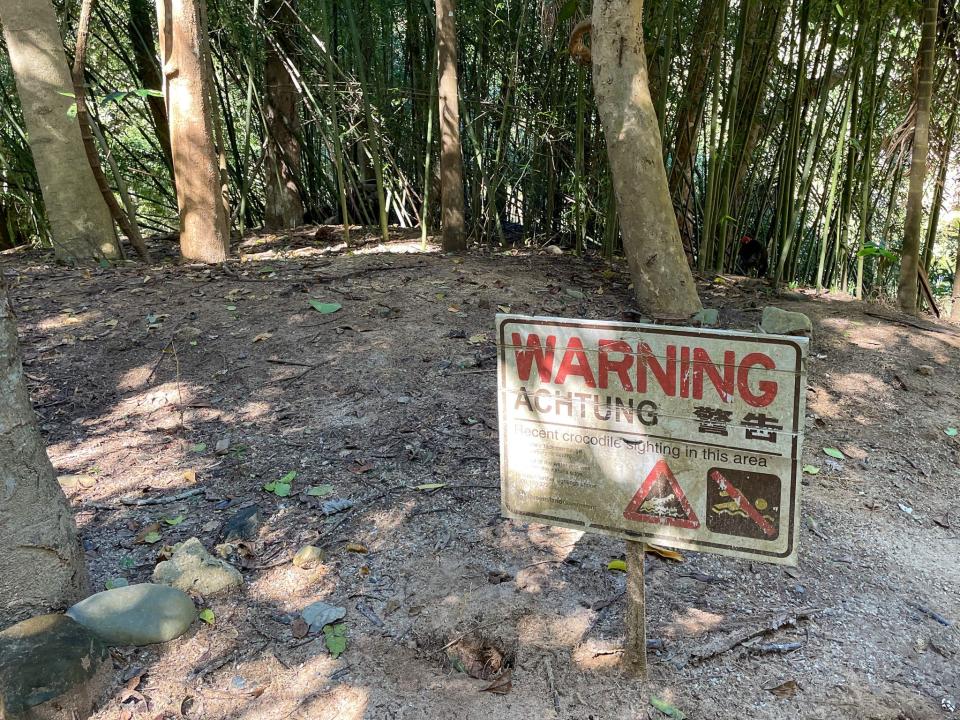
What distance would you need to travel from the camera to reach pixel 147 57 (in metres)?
7.30

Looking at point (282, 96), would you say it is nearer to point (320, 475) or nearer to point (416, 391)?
point (416, 391)

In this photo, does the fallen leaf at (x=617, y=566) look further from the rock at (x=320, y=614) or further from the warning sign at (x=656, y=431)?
→ the rock at (x=320, y=614)

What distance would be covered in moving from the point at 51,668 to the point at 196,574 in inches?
20.1

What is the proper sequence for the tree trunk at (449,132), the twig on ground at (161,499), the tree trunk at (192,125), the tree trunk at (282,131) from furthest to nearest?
1. the tree trunk at (282,131)
2. the tree trunk at (449,132)
3. the tree trunk at (192,125)
4. the twig on ground at (161,499)

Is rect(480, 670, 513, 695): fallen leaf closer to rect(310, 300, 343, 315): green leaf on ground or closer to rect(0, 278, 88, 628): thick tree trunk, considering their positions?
rect(0, 278, 88, 628): thick tree trunk

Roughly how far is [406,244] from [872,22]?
3893 mm

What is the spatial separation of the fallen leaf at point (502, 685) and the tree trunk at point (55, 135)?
4602 millimetres

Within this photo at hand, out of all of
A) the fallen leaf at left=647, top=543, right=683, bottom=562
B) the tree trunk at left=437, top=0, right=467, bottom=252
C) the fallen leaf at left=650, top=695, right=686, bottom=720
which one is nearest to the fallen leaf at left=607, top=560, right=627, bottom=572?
the fallen leaf at left=647, top=543, right=683, bottom=562

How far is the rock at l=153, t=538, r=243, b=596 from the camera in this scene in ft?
7.22

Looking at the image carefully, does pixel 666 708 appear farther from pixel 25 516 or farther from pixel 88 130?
pixel 88 130

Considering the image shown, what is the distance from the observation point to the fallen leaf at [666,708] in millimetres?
1801

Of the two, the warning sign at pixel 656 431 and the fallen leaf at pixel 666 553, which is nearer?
the warning sign at pixel 656 431

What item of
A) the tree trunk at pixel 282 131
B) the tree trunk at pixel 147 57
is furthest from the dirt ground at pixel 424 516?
the tree trunk at pixel 147 57

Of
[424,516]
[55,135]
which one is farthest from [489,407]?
[55,135]
